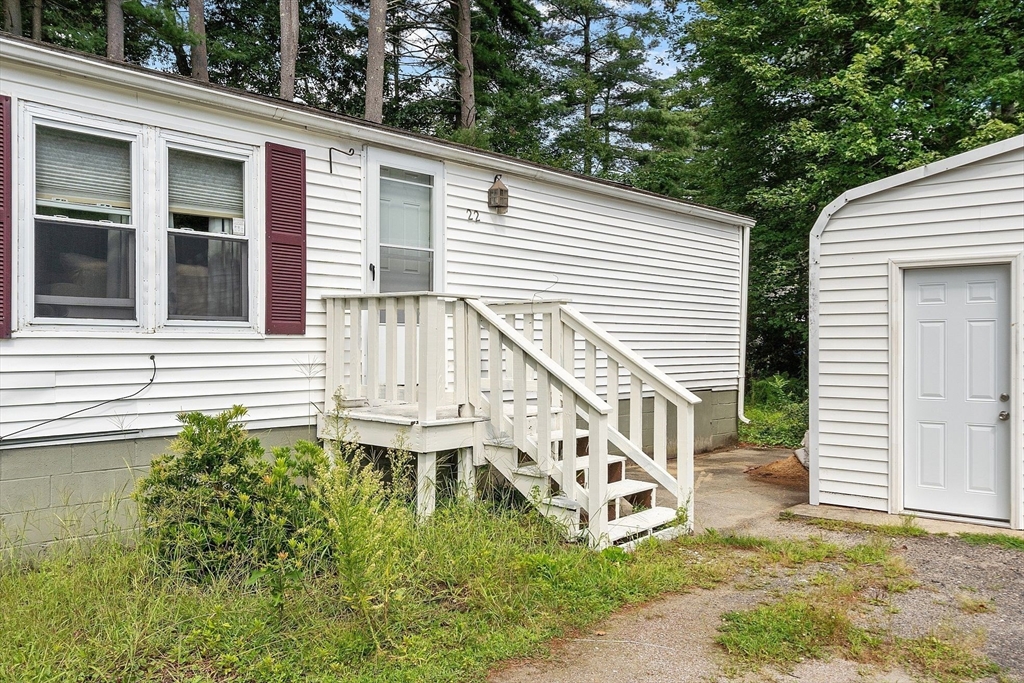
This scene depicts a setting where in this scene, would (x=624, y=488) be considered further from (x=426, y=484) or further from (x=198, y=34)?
(x=198, y=34)

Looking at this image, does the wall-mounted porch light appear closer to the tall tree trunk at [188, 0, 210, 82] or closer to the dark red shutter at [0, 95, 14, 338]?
the dark red shutter at [0, 95, 14, 338]

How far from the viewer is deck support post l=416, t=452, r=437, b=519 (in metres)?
5.01

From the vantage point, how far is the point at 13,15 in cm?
1255

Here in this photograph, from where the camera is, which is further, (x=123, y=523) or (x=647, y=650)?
(x=123, y=523)

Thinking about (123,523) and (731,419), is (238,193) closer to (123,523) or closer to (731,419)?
(123,523)

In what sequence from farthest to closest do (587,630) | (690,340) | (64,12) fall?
(64,12), (690,340), (587,630)

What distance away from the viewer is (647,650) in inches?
142

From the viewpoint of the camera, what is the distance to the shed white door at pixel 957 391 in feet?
18.6

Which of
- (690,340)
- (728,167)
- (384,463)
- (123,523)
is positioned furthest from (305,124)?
(728,167)

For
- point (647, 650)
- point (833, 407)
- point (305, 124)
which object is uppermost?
point (305, 124)

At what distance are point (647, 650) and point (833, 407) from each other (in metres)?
3.59

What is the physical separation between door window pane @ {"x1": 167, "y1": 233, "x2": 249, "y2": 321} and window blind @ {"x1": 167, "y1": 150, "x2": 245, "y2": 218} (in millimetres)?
210

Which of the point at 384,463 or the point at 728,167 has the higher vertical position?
the point at 728,167

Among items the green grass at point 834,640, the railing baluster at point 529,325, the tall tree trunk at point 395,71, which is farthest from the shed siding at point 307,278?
the tall tree trunk at point 395,71
